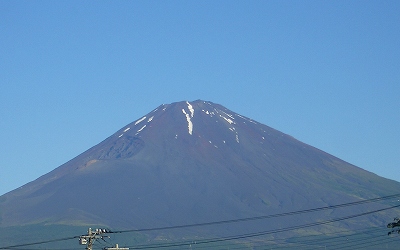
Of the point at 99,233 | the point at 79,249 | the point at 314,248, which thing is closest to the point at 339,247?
the point at 314,248

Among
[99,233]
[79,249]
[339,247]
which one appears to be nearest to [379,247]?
[339,247]

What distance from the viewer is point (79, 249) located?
178 m

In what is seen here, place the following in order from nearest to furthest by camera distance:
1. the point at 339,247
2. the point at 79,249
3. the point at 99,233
→ the point at 99,233
the point at 79,249
the point at 339,247

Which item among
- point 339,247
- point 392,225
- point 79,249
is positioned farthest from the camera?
point 339,247

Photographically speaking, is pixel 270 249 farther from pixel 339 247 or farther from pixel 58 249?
pixel 58 249

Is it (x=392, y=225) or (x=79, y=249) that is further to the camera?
(x=79, y=249)

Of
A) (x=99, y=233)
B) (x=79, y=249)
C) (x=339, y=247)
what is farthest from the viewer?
(x=339, y=247)

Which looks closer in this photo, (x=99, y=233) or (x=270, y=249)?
(x=99, y=233)

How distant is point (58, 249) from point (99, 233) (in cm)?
15049

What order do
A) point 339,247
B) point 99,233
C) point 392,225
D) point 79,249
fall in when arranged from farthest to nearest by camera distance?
point 339,247 → point 79,249 → point 99,233 → point 392,225

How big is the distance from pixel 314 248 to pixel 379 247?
15081 mm

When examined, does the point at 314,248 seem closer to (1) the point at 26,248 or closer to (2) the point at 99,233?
(1) the point at 26,248

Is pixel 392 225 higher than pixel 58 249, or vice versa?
pixel 58 249

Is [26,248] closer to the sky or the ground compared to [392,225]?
closer to the sky
